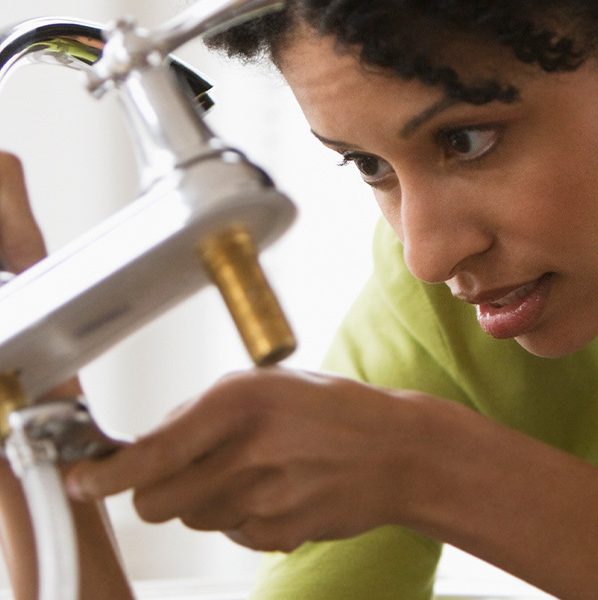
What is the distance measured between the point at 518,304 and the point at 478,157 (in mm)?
96

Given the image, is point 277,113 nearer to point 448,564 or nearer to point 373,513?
point 448,564

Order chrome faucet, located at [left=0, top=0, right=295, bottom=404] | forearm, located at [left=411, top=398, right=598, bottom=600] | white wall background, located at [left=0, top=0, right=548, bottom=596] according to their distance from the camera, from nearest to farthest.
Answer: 1. chrome faucet, located at [left=0, top=0, right=295, bottom=404]
2. forearm, located at [left=411, top=398, right=598, bottom=600]
3. white wall background, located at [left=0, top=0, right=548, bottom=596]

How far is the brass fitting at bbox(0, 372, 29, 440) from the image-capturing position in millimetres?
397

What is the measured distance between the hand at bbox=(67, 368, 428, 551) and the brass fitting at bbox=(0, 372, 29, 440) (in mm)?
33

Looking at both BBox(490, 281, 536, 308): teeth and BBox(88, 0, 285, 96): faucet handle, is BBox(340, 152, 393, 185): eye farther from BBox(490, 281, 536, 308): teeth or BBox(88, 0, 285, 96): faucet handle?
BBox(88, 0, 285, 96): faucet handle

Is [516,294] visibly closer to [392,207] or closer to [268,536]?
[392,207]

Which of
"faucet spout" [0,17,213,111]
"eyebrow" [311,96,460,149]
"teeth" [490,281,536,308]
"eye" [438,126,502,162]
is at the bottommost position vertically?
"teeth" [490,281,536,308]

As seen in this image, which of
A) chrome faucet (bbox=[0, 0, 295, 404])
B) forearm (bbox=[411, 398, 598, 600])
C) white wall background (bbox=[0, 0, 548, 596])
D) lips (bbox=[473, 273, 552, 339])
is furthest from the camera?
white wall background (bbox=[0, 0, 548, 596])

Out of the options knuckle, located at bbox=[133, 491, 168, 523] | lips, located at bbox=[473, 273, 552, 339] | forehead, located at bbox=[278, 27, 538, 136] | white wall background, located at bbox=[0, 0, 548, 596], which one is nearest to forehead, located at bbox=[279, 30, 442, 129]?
forehead, located at bbox=[278, 27, 538, 136]

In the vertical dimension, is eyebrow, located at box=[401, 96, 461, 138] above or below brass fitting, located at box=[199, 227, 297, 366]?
above

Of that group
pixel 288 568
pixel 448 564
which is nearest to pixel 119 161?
pixel 448 564

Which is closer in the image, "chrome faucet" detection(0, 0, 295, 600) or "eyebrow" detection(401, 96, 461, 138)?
"chrome faucet" detection(0, 0, 295, 600)

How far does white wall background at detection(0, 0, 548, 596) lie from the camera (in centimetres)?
124

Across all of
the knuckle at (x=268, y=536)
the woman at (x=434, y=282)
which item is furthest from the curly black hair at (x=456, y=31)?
the knuckle at (x=268, y=536)
